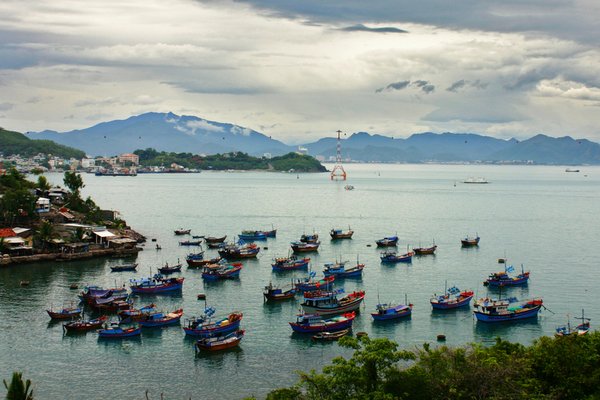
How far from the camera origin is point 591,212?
10338 centimetres

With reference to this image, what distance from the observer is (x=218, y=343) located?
3372cm

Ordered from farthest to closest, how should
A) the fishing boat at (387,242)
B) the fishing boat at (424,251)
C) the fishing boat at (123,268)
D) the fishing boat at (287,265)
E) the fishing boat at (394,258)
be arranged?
the fishing boat at (387,242)
the fishing boat at (424,251)
the fishing boat at (394,258)
the fishing boat at (287,265)
the fishing boat at (123,268)

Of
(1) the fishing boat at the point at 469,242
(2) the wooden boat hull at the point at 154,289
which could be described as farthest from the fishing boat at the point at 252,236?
(2) the wooden boat hull at the point at 154,289

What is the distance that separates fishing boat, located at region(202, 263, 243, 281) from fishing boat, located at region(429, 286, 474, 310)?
52.7 ft

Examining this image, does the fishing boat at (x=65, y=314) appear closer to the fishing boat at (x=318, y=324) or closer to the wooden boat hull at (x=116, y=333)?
the wooden boat hull at (x=116, y=333)

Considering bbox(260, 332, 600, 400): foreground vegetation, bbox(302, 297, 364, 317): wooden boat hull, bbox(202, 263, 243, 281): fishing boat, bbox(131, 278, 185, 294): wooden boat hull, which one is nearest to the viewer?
bbox(260, 332, 600, 400): foreground vegetation

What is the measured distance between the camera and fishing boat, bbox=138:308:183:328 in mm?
37531

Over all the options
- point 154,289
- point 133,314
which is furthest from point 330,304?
point 154,289

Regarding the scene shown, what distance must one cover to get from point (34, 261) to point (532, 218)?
67040mm

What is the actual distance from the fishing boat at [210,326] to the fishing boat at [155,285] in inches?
354

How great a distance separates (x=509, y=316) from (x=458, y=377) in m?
18.9

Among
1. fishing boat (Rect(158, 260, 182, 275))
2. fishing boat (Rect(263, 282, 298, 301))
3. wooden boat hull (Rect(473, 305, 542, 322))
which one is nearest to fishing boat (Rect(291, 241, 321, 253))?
fishing boat (Rect(158, 260, 182, 275))

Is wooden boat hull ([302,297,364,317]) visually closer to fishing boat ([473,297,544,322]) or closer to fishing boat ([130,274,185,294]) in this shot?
fishing boat ([473,297,544,322])

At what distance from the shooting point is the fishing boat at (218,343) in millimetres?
33656
